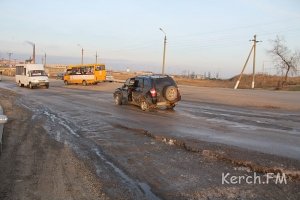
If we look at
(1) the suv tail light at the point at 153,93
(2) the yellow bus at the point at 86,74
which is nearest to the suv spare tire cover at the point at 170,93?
(1) the suv tail light at the point at 153,93

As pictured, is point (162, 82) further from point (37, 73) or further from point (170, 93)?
point (37, 73)

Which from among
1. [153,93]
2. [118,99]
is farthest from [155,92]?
[118,99]

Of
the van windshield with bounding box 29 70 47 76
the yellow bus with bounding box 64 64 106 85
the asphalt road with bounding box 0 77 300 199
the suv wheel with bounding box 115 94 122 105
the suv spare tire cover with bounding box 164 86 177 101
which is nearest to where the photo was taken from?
the asphalt road with bounding box 0 77 300 199

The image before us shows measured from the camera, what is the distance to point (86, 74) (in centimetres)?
5566

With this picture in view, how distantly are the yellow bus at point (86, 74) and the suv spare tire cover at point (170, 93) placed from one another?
1389 inches

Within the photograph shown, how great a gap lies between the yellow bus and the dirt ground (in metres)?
43.4

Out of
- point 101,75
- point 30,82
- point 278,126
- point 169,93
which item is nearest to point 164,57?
point 101,75

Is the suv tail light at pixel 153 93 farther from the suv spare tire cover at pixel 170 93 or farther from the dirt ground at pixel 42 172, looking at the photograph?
the dirt ground at pixel 42 172

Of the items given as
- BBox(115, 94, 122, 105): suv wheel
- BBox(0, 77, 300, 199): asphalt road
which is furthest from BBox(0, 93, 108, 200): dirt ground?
BBox(115, 94, 122, 105): suv wheel

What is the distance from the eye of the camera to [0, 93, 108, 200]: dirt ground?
6547mm

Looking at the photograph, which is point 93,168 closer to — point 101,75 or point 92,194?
point 92,194

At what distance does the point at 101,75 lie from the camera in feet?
184

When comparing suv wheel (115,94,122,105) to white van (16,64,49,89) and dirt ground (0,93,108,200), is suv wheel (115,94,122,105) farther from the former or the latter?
white van (16,64,49,89)

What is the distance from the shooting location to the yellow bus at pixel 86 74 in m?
55.3
